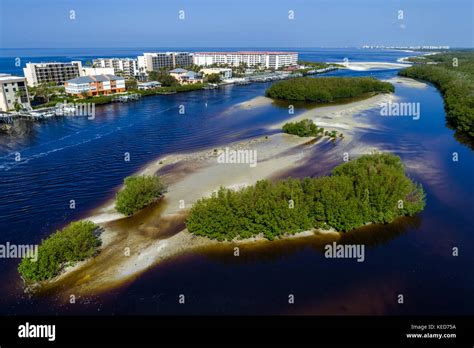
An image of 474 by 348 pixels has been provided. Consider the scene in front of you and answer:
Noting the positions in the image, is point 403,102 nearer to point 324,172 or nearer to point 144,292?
point 324,172

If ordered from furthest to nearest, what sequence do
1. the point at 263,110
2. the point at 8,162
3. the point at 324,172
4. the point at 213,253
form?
the point at 263,110, the point at 8,162, the point at 324,172, the point at 213,253

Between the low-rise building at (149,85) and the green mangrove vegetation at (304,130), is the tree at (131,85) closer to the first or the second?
the low-rise building at (149,85)

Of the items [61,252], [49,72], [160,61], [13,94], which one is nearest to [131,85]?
[49,72]

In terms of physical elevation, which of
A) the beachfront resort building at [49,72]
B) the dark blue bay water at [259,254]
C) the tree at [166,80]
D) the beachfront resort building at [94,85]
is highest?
the beachfront resort building at [49,72]

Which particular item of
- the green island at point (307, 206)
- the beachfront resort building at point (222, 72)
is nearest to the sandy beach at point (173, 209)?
the green island at point (307, 206)

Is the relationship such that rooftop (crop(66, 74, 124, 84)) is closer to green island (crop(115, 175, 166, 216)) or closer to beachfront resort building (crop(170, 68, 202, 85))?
beachfront resort building (crop(170, 68, 202, 85))

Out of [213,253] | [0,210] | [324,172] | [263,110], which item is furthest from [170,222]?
[263,110]

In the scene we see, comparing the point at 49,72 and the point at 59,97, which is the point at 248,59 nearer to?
the point at 49,72
